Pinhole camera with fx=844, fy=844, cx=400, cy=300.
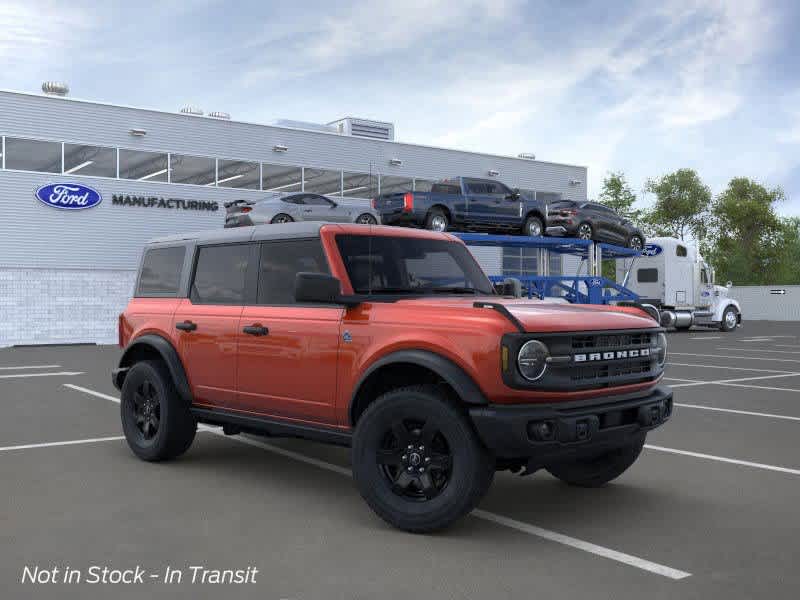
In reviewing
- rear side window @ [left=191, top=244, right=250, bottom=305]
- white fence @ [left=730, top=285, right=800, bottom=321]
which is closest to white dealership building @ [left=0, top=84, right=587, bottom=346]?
rear side window @ [left=191, top=244, right=250, bottom=305]

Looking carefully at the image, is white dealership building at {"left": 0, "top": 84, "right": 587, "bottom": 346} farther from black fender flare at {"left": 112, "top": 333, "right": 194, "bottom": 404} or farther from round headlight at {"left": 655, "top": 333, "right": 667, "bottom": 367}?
round headlight at {"left": 655, "top": 333, "right": 667, "bottom": 367}

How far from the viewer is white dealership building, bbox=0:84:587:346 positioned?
27.8m

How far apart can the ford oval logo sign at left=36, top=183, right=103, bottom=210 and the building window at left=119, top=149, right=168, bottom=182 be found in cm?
129

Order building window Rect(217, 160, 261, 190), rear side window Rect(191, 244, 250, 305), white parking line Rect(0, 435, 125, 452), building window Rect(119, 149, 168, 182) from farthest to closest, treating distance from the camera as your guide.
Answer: building window Rect(217, 160, 261, 190) → building window Rect(119, 149, 168, 182) → white parking line Rect(0, 435, 125, 452) → rear side window Rect(191, 244, 250, 305)

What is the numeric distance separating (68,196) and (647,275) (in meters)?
21.1

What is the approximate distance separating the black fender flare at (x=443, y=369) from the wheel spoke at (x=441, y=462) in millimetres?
347

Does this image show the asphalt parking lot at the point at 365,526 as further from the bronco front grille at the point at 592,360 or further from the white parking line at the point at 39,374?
the white parking line at the point at 39,374

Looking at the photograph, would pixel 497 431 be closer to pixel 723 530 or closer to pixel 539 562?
pixel 539 562

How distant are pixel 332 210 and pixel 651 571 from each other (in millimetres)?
18441

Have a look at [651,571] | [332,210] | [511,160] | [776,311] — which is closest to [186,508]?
[651,571]

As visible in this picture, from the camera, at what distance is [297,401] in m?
5.85

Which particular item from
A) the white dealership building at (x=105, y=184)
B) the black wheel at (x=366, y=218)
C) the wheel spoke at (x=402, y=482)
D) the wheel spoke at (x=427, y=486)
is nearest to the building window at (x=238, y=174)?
the white dealership building at (x=105, y=184)

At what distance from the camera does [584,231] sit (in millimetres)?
26359

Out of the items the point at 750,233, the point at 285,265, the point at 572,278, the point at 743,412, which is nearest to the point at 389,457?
the point at 285,265
